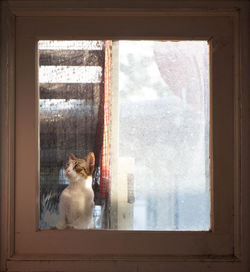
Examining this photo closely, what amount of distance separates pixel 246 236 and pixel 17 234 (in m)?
0.90

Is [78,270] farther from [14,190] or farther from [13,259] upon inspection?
[14,190]

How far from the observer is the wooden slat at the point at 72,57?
4.28 feet

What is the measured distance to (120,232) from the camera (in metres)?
1.27

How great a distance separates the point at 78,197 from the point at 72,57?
580 mm

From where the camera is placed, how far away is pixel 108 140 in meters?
1.32

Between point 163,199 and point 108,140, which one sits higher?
point 108,140

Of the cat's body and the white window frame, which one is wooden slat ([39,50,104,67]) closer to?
the white window frame

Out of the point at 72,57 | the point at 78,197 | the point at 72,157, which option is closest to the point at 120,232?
the point at 78,197

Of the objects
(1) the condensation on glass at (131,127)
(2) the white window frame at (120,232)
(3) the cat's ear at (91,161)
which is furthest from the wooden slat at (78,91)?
(3) the cat's ear at (91,161)

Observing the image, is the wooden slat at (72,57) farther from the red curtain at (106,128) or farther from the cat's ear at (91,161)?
the cat's ear at (91,161)

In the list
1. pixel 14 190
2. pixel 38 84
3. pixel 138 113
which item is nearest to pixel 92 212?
A: pixel 14 190

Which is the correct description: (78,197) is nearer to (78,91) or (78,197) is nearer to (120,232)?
(120,232)

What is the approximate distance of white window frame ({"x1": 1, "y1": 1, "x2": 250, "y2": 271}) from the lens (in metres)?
1.23

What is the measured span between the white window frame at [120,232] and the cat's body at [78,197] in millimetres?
51
